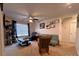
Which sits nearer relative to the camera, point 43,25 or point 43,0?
point 43,0

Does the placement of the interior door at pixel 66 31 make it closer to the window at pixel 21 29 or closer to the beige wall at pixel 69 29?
the beige wall at pixel 69 29

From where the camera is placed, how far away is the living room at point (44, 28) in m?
1.96

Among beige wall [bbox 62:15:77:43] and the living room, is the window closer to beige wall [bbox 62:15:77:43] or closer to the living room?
the living room

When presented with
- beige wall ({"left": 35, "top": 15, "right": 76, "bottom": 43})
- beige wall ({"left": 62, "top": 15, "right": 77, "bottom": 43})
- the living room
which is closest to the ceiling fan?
the living room

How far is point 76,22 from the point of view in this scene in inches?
76.7

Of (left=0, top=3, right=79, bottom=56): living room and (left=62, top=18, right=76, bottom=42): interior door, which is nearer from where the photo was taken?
(left=0, top=3, right=79, bottom=56): living room

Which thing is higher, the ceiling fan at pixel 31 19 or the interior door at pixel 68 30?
the ceiling fan at pixel 31 19

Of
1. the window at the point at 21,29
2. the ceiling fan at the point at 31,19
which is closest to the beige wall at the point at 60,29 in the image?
the ceiling fan at the point at 31,19

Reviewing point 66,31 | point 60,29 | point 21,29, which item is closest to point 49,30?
point 60,29

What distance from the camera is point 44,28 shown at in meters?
2.17

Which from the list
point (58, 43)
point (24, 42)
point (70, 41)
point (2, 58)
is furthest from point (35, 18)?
point (2, 58)

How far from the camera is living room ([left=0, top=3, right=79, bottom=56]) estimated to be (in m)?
1.96

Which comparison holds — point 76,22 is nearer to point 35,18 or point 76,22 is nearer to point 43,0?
point 35,18

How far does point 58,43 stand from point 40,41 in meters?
0.42
